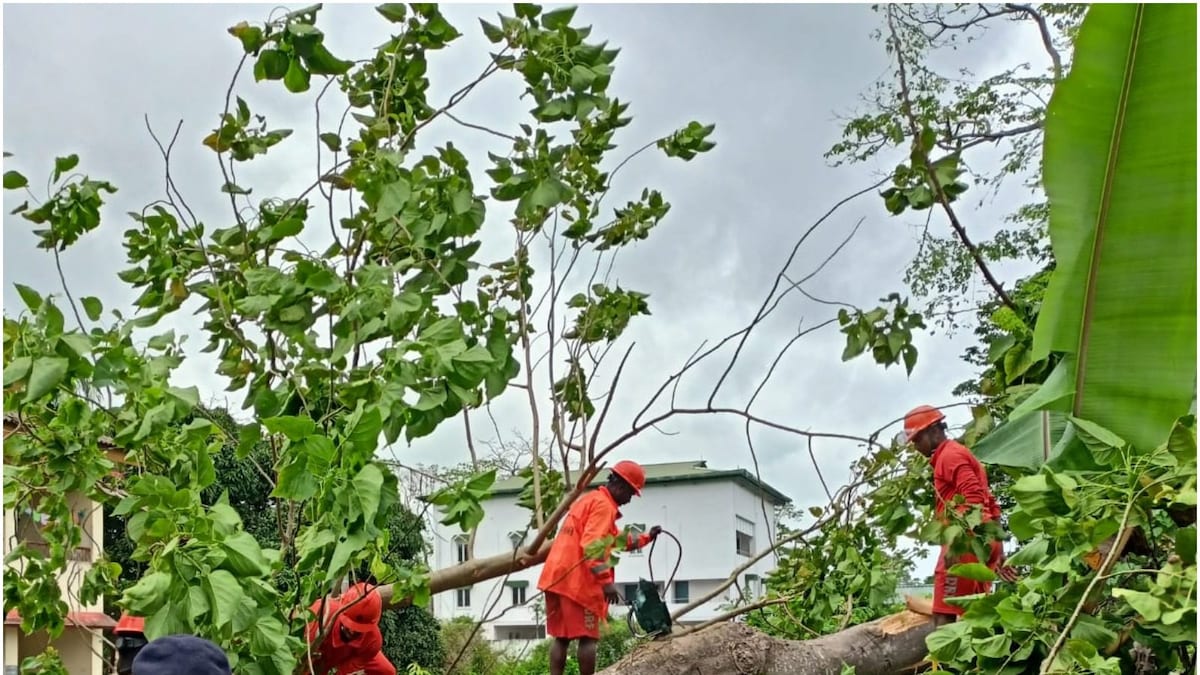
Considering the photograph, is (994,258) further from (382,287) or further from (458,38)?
(382,287)

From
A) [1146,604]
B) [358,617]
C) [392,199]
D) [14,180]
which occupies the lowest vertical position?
[1146,604]

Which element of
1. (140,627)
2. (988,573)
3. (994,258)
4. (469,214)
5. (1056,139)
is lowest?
(988,573)

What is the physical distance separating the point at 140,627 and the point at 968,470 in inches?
114

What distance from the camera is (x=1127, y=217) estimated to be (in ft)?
7.72

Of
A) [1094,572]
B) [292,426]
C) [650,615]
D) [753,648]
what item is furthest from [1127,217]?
[650,615]

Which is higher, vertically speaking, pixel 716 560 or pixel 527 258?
pixel 716 560

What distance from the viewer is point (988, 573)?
229 cm

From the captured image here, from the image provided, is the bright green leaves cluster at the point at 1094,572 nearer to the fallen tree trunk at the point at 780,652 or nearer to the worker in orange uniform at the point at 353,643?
the fallen tree trunk at the point at 780,652

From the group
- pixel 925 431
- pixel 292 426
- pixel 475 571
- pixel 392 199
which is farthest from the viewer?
pixel 925 431

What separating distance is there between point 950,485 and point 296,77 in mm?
2513

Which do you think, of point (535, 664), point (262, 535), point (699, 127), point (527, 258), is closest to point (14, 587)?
point (527, 258)

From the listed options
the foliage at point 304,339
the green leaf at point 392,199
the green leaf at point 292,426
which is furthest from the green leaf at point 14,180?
the green leaf at point 292,426

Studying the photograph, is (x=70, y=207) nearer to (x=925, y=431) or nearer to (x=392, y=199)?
(x=392, y=199)

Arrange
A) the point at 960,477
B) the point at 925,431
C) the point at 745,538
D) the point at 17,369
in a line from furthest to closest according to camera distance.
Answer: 1. the point at 745,538
2. the point at 925,431
3. the point at 960,477
4. the point at 17,369
